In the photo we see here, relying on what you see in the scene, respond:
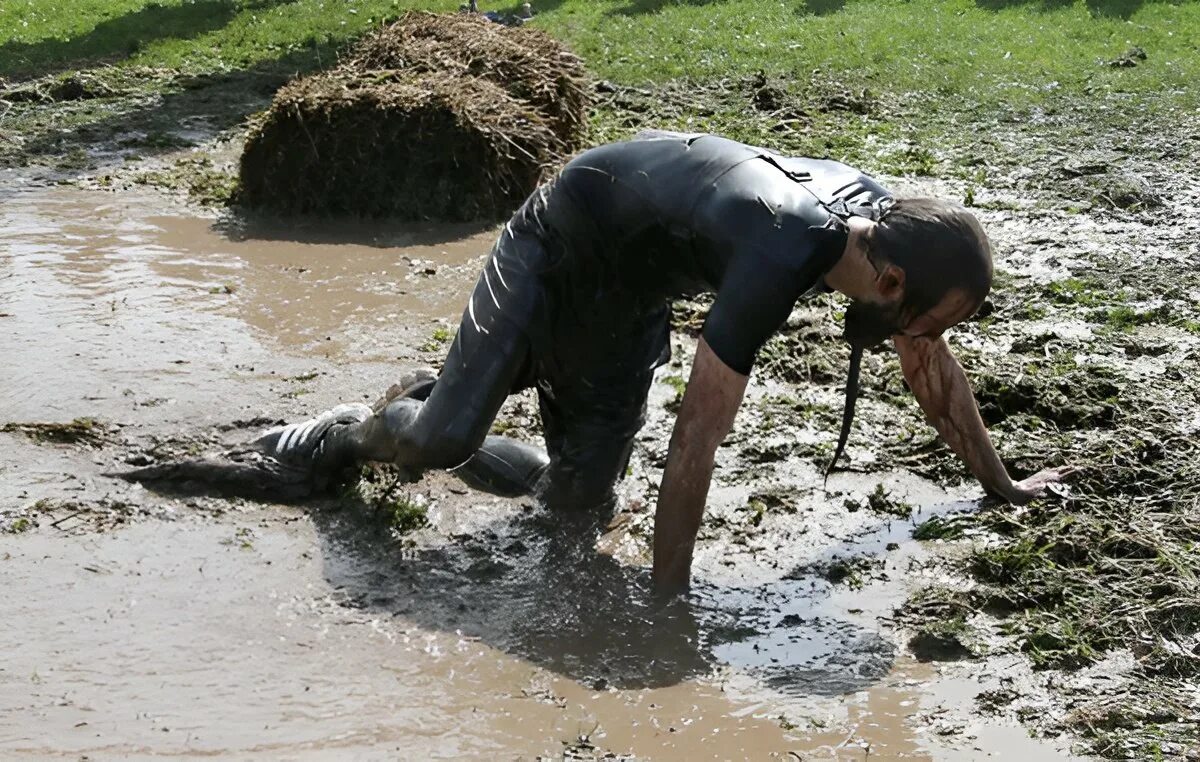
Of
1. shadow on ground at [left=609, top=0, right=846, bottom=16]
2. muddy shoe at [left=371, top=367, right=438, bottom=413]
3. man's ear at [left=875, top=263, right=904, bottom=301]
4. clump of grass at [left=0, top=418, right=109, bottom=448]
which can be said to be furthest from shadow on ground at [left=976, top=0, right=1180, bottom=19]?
clump of grass at [left=0, top=418, right=109, bottom=448]

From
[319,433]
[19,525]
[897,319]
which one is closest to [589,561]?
[319,433]

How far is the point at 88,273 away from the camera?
795cm

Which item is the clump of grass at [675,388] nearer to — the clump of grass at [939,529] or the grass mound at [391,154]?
the clump of grass at [939,529]

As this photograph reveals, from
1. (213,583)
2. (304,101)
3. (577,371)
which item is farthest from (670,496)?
(304,101)

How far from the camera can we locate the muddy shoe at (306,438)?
17.7 ft

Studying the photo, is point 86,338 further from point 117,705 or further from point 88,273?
point 117,705

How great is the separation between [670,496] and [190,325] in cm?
367

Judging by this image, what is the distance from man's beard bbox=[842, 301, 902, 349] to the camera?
166 inches

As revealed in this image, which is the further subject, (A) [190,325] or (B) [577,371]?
(A) [190,325]

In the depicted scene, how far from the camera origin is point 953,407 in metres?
5.02

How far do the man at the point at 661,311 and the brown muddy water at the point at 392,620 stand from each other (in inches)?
11.9

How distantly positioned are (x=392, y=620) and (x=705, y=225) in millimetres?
1587

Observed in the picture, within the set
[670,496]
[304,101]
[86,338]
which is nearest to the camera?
[670,496]

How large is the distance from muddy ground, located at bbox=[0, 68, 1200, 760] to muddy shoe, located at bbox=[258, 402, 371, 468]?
7.6 inches
